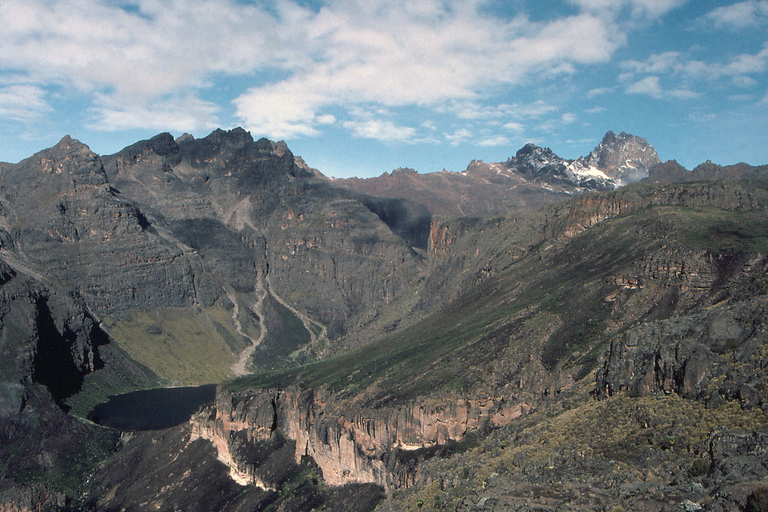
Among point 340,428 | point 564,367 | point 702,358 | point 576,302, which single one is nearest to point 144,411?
point 340,428

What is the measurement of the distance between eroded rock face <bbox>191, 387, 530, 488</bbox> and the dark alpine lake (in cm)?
5704

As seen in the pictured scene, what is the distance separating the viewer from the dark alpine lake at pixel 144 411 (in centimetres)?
16938

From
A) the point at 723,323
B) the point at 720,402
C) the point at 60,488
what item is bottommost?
the point at 60,488

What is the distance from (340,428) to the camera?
96.7 m

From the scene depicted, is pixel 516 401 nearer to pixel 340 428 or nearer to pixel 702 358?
pixel 340 428

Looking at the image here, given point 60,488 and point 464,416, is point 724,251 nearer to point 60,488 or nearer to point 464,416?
point 464,416

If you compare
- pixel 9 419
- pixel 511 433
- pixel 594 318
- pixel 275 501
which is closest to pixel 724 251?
pixel 594 318

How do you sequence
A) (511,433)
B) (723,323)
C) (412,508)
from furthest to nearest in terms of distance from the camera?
(511,433)
(412,508)
(723,323)

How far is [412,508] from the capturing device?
4841 centimetres

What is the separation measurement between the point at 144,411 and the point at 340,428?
10790 centimetres

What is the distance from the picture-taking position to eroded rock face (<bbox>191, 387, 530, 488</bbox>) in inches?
3460

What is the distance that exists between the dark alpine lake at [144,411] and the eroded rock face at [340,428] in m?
57.0

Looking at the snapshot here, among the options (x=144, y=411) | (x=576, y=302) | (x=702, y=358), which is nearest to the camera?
(x=702, y=358)

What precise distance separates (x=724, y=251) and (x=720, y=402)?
237 ft
